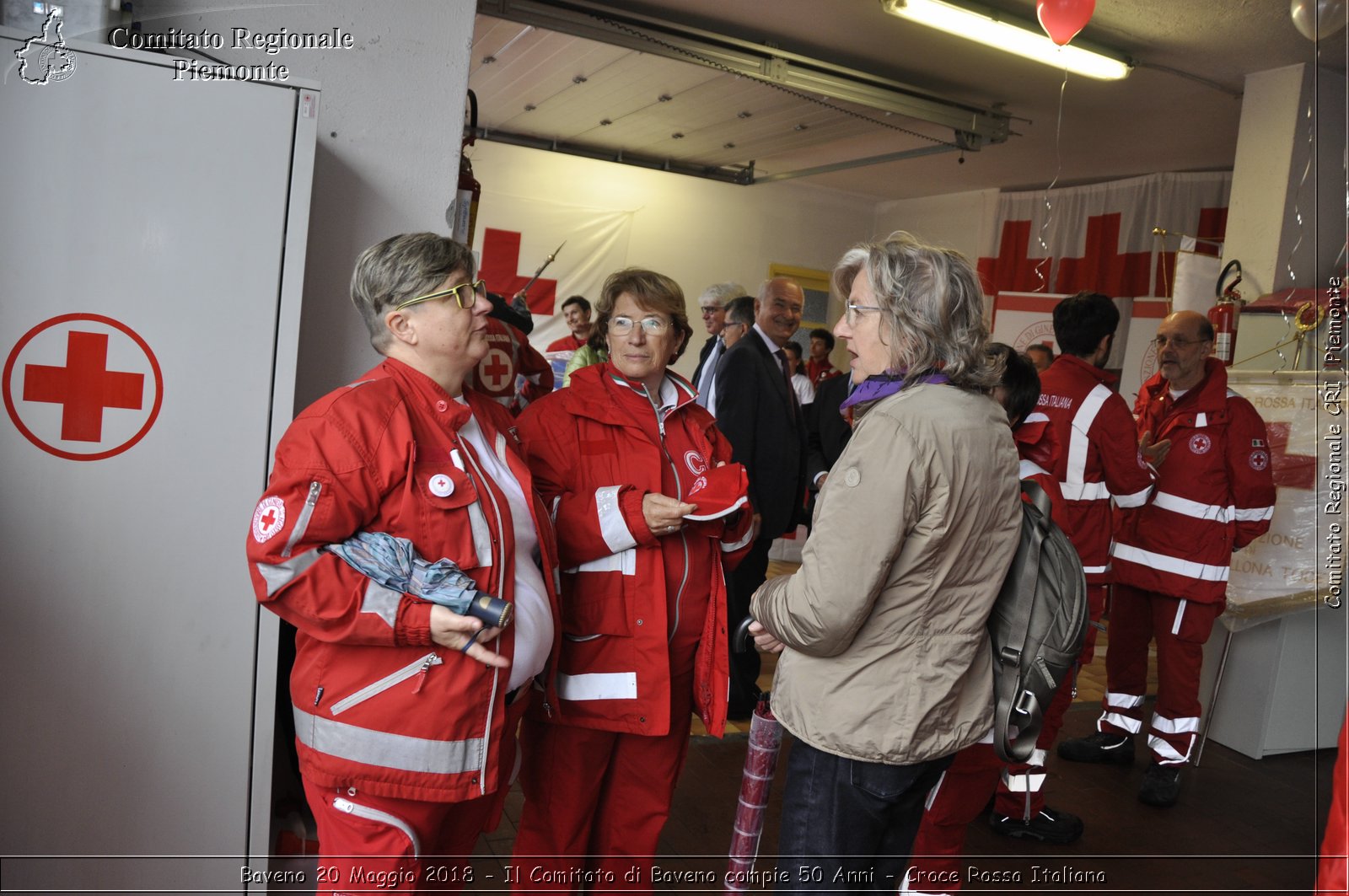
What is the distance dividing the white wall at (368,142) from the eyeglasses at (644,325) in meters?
0.56

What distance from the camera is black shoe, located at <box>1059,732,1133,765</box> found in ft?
12.5

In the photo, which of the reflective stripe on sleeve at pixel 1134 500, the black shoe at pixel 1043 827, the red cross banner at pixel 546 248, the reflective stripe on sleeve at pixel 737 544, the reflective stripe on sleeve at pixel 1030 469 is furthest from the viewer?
the red cross banner at pixel 546 248

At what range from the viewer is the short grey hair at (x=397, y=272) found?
1.61m

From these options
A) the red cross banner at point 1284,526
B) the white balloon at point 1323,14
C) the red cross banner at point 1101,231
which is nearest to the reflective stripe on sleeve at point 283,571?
the white balloon at point 1323,14

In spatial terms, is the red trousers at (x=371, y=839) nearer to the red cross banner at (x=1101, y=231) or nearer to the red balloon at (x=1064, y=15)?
the red balloon at (x=1064, y=15)

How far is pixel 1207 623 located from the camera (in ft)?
11.4

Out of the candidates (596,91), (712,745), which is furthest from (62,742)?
(596,91)

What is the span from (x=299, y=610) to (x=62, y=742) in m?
0.81

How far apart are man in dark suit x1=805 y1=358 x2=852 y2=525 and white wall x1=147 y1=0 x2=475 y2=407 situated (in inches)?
86.7

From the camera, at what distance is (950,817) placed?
2170 mm

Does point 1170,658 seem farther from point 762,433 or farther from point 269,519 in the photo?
point 269,519

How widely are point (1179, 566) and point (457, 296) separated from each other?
2.97m

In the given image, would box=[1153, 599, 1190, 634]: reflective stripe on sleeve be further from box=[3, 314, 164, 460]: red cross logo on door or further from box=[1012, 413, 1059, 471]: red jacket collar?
box=[3, 314, 164, 460]: red cross logo on door

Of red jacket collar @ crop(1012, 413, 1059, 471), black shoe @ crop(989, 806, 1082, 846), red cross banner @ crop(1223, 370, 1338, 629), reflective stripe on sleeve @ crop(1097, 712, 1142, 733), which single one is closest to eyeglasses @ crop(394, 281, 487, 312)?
red jacket collar @ crop(1012, 413, 1059, 471)
